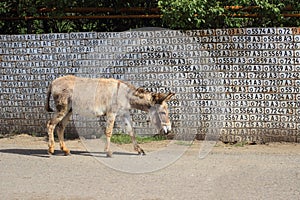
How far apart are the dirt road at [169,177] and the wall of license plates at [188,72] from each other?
585 millimetres

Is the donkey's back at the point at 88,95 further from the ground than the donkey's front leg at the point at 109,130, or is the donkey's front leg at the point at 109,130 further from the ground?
the donkey's back at the point at 88,95

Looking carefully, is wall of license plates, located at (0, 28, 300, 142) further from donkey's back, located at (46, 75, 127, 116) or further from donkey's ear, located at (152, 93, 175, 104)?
donkey's back, located at (46, 75, 127, 116)

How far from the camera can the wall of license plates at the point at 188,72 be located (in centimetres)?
1083

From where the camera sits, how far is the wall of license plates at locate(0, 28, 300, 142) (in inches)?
426

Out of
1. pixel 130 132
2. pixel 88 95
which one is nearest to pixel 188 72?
pixel 130 132

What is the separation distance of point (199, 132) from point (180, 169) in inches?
91.2

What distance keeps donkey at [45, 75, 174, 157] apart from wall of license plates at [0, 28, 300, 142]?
1.06 meters

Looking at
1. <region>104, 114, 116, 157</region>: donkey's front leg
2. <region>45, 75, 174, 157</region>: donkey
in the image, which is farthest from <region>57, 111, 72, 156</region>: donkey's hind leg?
<region>104, 114, 116, 157</region>: donkey's front leg

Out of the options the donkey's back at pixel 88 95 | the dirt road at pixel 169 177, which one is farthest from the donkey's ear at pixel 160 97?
the dirt road at pixel 169 177

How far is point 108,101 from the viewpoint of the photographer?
34.1 ft

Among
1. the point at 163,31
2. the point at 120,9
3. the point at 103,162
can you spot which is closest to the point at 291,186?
the point at 103,162

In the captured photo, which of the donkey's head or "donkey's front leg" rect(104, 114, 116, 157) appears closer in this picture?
"donkey's front leg" rect(104, 114, 116, 157)

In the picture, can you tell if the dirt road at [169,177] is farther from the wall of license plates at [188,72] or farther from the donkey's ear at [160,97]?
the donkey's ear at [160,97]

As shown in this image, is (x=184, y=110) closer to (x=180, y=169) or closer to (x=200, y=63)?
(x=200, y=63)
